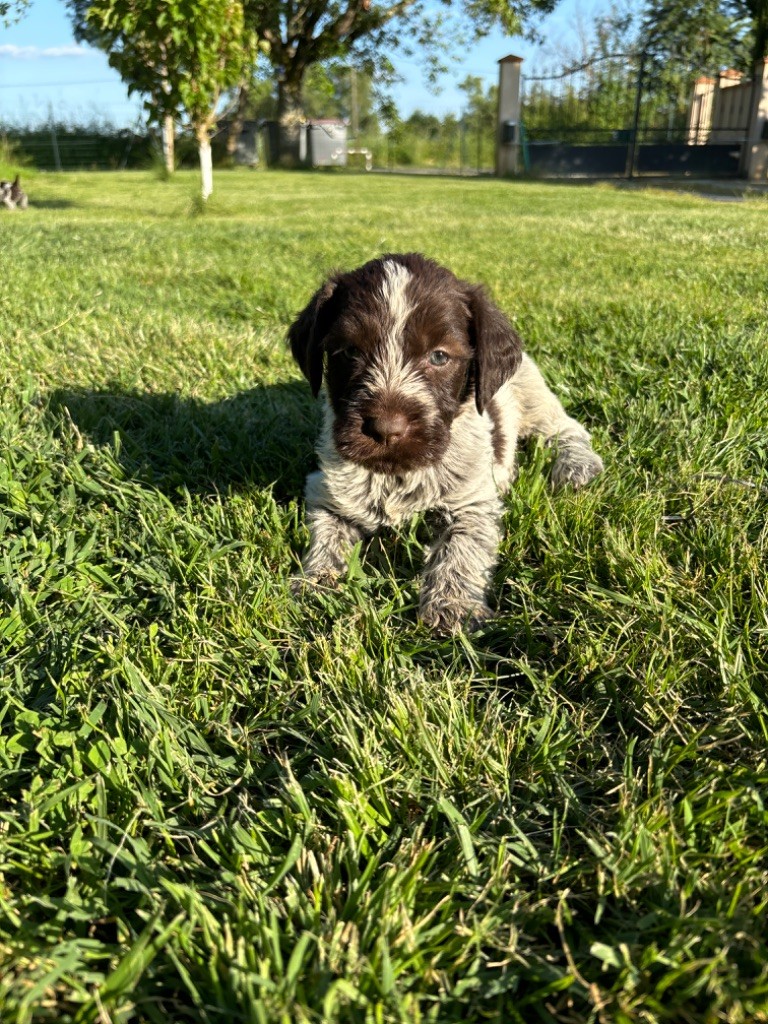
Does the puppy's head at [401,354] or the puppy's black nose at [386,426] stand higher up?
the puppy's head at [401,354]

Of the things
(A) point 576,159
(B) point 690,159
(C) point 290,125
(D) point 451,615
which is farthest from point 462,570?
(C) point 290,125

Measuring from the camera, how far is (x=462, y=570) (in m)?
2.55

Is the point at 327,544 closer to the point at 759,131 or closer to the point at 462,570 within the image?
the point at 462,570

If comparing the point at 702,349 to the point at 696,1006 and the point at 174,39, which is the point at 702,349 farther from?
the point at 174,39

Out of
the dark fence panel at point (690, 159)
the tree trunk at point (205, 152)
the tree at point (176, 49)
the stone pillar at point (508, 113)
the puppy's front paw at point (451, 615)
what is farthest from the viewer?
the stone pillar at point (508, 113)

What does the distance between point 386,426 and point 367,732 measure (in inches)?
41.5

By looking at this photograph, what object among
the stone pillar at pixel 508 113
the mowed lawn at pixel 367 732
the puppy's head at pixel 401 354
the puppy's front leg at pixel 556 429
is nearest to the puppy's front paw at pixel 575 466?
the puppy's front leg at pixel 556 429

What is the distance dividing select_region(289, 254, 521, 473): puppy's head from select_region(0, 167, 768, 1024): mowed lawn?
0.46m

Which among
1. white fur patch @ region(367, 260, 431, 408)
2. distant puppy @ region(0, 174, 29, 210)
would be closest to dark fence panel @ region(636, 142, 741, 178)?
distant puppy @ region(0, 174, 29, 210)

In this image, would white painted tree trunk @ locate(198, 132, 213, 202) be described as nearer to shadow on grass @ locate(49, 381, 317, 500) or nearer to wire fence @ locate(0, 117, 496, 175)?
shadow on grass @ locate(49, 381, 317, 500)

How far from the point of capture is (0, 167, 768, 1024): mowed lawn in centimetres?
128

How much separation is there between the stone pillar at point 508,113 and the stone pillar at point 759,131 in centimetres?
779

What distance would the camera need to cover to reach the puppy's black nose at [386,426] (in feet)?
8.19

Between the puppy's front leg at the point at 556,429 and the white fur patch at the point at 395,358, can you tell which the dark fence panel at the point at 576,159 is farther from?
the white fur patch at the point at 395,358
